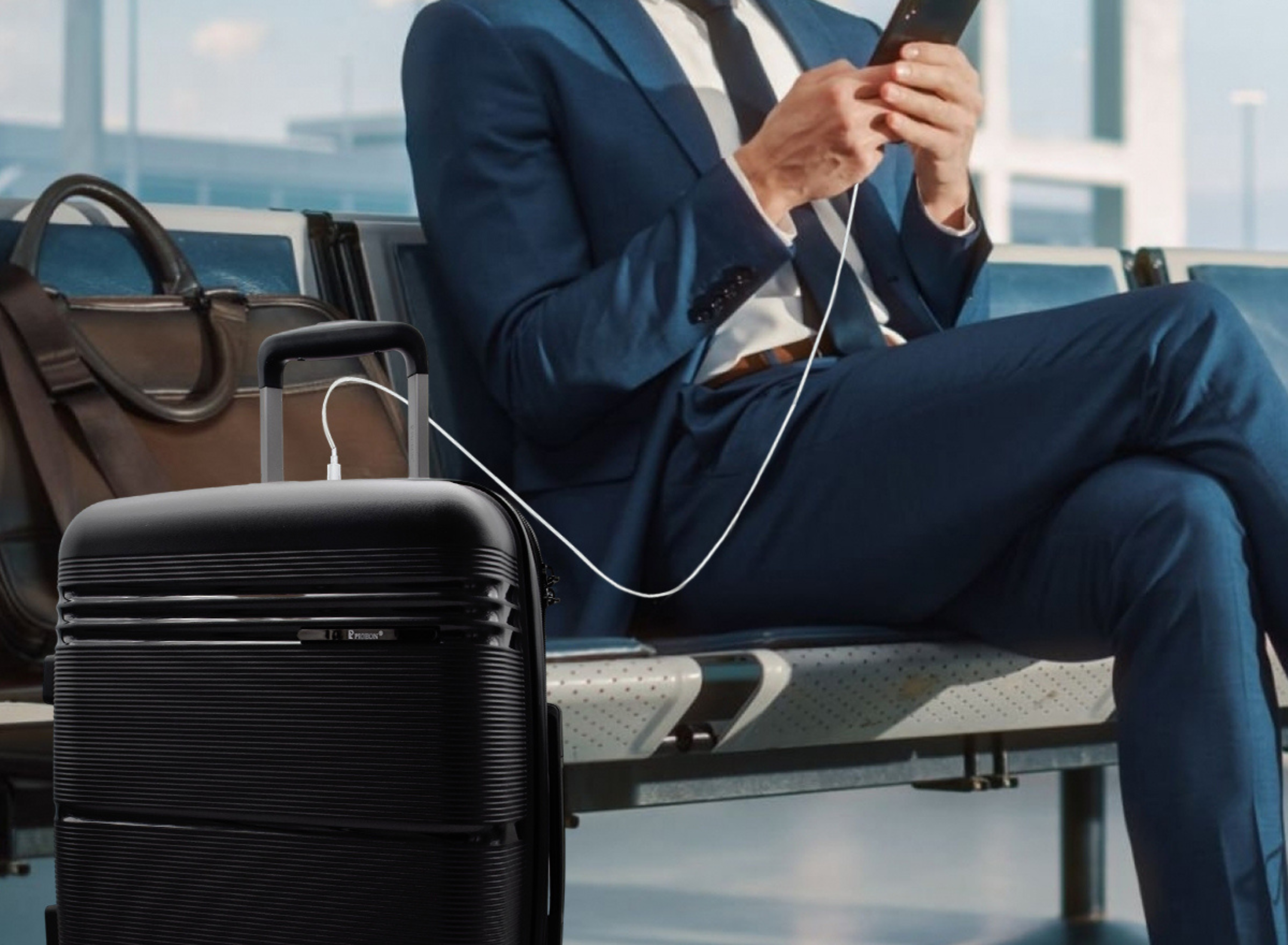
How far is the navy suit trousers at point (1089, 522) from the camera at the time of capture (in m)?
1.32

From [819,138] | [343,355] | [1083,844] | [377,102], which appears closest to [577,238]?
[819,138]

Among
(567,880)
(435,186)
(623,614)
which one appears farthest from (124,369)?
(567,880)

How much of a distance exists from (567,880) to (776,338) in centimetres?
145

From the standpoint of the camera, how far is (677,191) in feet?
5.75

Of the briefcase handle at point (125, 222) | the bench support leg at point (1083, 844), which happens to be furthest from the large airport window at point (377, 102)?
the briefcase handle at point (125, 222)

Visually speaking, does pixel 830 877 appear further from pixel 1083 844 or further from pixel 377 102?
pixel 377 102

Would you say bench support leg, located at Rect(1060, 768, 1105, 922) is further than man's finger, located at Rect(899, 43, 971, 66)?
Yes

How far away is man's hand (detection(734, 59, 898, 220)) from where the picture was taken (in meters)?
1.56

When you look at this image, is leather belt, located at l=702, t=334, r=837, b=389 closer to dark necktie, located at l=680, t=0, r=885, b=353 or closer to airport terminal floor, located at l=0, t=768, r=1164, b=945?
dark necktie, located at l=680, t=0, r=885, b=353

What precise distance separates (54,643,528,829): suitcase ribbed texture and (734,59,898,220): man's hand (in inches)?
31.3

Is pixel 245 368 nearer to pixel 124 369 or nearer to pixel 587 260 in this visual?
pixel 124 369

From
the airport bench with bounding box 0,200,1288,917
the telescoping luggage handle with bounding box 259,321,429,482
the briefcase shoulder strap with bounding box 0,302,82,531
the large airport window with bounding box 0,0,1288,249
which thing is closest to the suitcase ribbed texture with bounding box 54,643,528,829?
the telescoping luggage handle with bounding box 259,321,429,482

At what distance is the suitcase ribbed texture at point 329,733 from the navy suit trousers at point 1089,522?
2.07 feet

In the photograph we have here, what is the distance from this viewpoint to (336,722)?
0.87 meters
